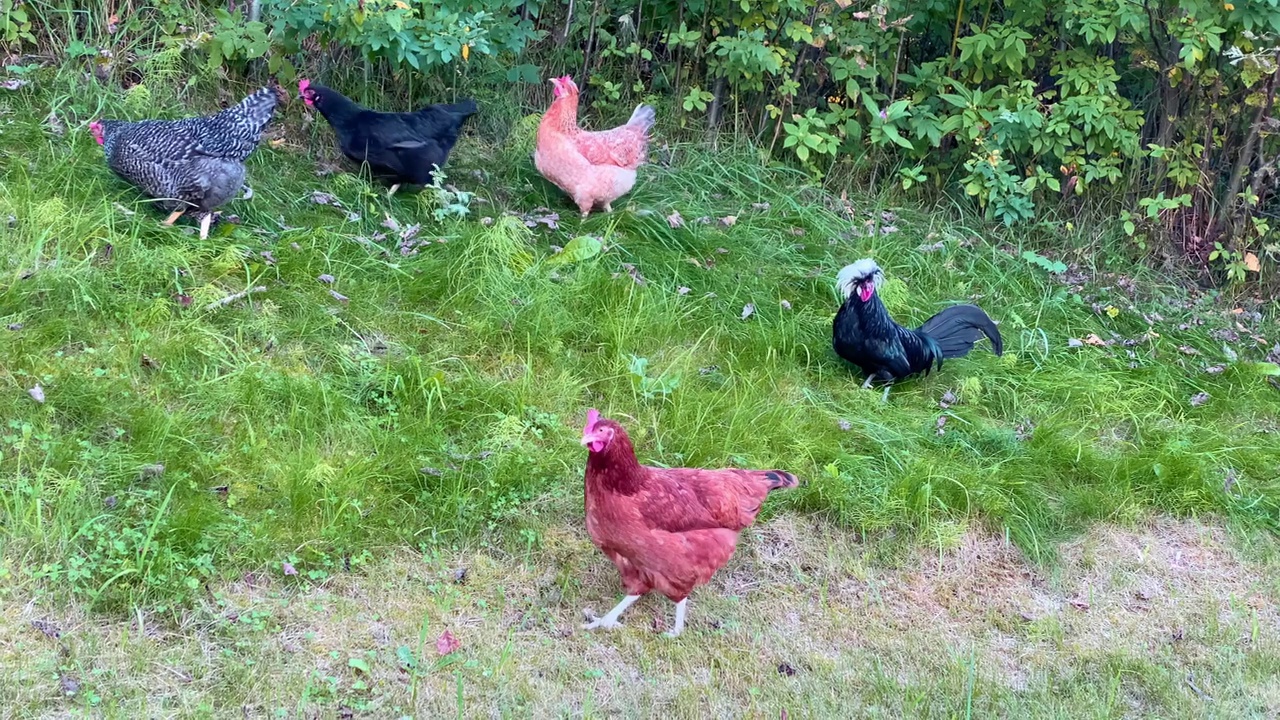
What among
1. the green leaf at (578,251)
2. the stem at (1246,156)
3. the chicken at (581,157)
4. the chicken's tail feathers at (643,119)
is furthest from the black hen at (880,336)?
the stem at (1246,156)

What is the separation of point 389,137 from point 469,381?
6.27ft

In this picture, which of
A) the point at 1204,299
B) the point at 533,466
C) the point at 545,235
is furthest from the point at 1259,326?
the point at 533,466

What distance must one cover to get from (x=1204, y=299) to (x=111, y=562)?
638 cm

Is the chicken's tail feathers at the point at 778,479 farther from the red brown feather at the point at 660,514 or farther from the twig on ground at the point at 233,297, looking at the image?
the twig on ground at the point at 233,297

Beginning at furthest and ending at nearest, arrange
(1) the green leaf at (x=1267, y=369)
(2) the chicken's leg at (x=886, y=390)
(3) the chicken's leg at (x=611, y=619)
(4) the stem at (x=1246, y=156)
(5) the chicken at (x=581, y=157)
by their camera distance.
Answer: (4) the stem at (x=1246, y=156) → (5) the chicken at (x=581, y=157) → (1) the green leaf at (x=1267, y=369) → (2) the chicken's leg at (x=886, y=390) → (3) the chicken's leg at (x=611, y=619)

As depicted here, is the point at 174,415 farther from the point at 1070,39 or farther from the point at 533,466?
the point at 1070,39

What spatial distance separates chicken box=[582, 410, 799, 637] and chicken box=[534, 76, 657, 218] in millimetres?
2599

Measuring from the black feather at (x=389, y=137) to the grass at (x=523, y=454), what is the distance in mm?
182

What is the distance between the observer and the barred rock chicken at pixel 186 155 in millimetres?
4691

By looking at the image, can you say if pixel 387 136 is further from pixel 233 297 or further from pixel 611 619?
pixel 611 619

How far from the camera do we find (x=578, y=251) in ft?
17.1

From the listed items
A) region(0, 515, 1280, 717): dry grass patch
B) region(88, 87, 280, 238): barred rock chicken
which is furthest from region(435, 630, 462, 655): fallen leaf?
region(88, 87, 280, 238): barred rock chicken

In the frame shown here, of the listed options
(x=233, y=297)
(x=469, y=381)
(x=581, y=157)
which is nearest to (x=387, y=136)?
(x=581, y=157)

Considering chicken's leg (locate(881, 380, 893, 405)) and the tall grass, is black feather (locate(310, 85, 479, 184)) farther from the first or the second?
chicken's leg (locate(881, 380, 893, 405))
